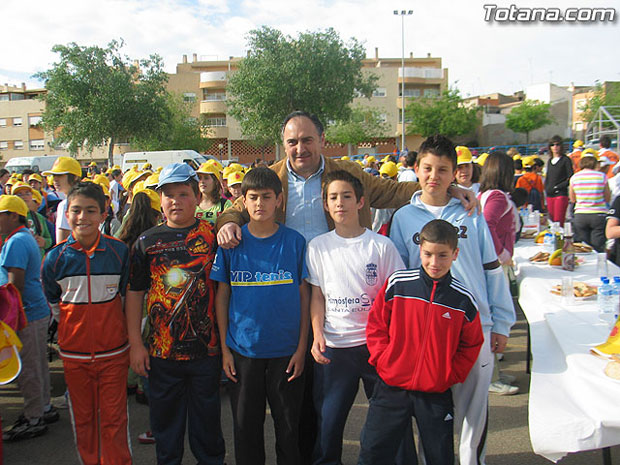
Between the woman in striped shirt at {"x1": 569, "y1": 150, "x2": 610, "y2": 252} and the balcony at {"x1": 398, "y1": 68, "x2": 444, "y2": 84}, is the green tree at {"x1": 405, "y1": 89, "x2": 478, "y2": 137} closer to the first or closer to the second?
the balcony at {"x1": 398, "y1": 68, "x2": 444, "y2": 84}

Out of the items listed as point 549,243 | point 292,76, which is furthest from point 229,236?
point 292,76

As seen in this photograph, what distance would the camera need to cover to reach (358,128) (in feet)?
152

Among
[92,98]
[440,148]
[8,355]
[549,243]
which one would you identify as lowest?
[8,355]

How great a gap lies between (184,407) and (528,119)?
52.9 metres

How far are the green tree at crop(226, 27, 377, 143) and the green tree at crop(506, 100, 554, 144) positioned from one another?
89.5ft

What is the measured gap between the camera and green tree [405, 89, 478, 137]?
47.4m

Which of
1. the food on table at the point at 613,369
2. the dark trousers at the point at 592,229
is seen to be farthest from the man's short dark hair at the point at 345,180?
the dark trousers at the point at 592,229

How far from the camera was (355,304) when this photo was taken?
2.64m

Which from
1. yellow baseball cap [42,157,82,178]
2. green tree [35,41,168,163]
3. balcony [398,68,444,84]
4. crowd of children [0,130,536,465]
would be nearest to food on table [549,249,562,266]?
crowd of children [0,130,536,465]

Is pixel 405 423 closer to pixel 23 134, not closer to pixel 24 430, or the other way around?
pixel 24 430

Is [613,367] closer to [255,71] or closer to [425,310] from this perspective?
[425,310]

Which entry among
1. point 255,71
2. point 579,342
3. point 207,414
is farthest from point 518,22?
point 255,71

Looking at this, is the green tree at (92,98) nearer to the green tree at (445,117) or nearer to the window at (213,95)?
the window at (213,95)

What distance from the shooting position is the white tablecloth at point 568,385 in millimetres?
2166
